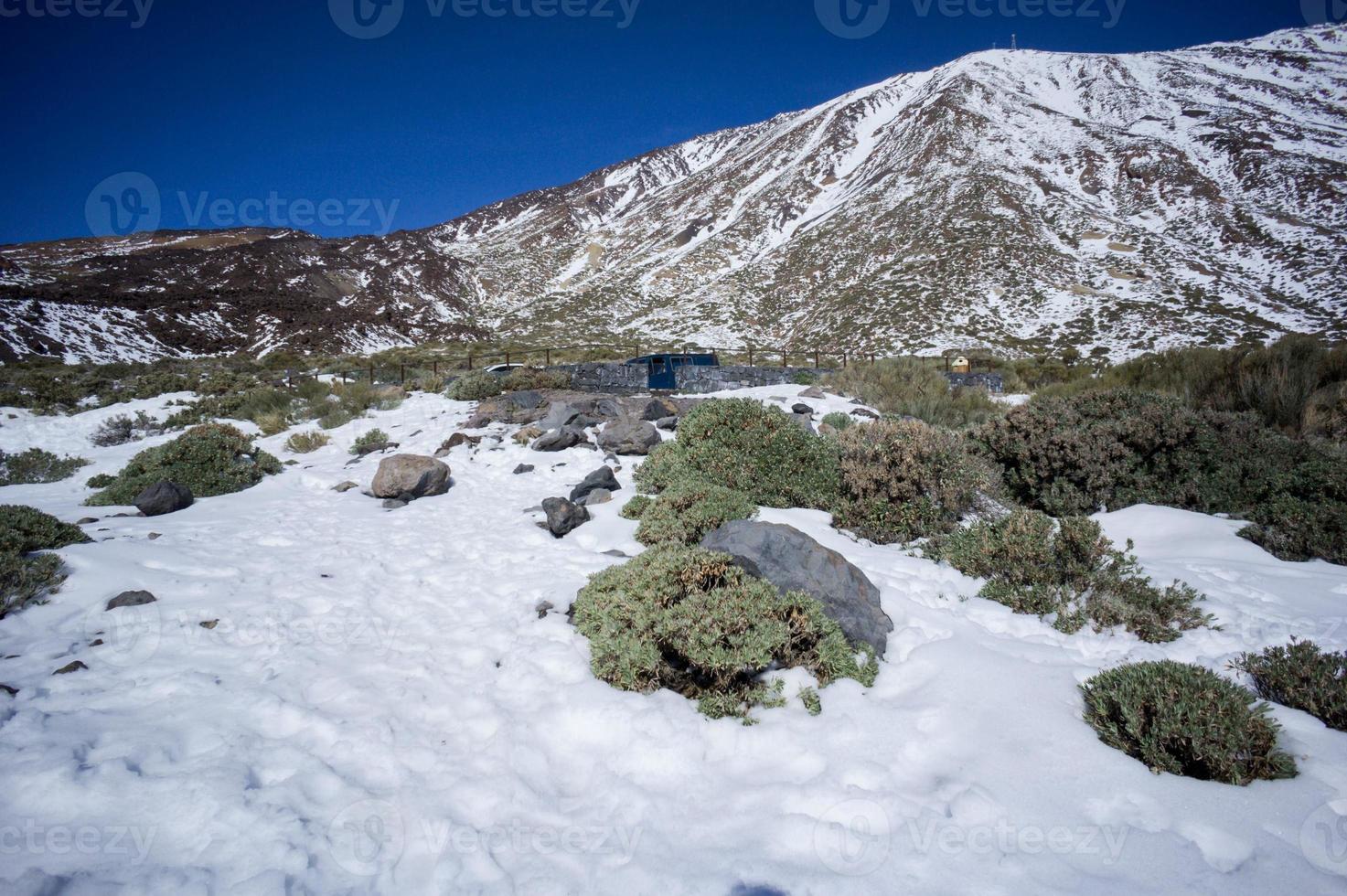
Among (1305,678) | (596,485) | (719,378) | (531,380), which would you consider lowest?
(1305,678)

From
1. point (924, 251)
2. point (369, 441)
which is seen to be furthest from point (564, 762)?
point (924, 251)

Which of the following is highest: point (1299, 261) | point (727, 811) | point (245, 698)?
point (1299, 261)

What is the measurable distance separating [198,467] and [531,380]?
945cm

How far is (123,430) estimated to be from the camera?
1243 cm

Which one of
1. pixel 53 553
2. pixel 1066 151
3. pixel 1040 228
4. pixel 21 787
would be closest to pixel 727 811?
pixel 21 787

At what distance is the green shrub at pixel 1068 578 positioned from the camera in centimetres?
372

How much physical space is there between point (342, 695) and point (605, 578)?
186 cm

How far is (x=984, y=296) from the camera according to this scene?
45.3m

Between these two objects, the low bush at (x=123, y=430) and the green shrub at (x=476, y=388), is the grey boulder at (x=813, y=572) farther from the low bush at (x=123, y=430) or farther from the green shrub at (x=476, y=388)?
the low bush at (x=123, y=430)

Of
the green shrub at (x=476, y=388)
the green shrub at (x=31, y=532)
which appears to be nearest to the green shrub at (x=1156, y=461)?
the green shrub at (x=31, y=532)

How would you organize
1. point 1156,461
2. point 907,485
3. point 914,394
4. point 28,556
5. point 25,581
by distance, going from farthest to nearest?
point 914,394 → point 1156,461 → point 907,485 → point 28,556 → point 25,581

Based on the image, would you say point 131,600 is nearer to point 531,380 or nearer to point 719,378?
point 531,380

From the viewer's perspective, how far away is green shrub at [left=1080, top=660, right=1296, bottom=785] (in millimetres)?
2406

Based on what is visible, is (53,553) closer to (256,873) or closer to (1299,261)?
(256,873)
